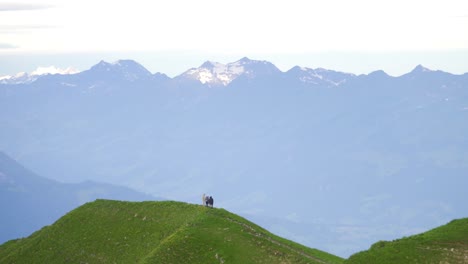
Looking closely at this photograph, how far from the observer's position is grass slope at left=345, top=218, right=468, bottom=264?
56.8 meters

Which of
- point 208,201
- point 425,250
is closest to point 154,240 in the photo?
point 208,201

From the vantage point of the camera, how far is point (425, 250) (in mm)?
58125

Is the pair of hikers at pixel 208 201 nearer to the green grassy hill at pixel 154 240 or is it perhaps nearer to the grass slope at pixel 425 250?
the green grassy hill at pixel 154 240

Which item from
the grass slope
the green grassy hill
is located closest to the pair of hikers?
Answer: the green grassy hill

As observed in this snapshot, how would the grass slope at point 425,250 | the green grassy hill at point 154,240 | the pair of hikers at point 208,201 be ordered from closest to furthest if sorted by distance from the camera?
the grass slope at point 425,250, the green grassy hill at point 154,240, the pair of hikers at point 208,201

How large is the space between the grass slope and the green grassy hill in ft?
24.1

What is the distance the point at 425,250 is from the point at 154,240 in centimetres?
3018

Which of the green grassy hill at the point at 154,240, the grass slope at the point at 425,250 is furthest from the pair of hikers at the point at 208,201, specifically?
the grass slope at the point at 425,250

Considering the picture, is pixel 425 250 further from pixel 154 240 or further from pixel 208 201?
pixel 154 240

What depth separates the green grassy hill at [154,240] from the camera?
6462 cm

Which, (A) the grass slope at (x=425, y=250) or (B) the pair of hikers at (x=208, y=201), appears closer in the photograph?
(A) the grass slope at (x=425, y=250)

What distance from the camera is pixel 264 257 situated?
207ft

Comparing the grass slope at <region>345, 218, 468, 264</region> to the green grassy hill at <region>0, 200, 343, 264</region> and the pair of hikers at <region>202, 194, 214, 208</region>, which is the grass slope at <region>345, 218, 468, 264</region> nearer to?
the green grassy hill at <region>0, 200, 343, 264</region>

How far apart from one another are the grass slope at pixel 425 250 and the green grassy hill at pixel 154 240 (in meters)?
7.34
